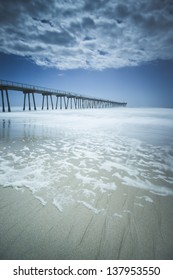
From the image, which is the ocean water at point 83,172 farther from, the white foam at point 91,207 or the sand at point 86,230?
the sand at point 86,230

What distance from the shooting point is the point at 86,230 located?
6.00 feet

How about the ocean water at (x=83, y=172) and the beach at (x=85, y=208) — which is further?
the ocean water at (x=83, y=172)

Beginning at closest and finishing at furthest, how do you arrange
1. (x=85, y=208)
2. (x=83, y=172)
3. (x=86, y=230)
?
(x=86, y=230) < (x=85, y=208) < (x=83, y=172)

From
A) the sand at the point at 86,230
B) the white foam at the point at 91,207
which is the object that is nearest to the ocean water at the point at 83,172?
the white foam at the point at 91,207

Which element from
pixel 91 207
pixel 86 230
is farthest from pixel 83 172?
pixel 86 230

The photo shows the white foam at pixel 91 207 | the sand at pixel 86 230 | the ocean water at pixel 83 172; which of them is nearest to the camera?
the sand at pixel 86 230

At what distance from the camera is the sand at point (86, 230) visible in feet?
5.08

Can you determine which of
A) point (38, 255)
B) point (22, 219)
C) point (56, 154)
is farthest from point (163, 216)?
point (56, 154)

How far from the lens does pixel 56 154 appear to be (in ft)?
15.3

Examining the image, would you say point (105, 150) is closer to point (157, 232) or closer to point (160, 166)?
point (160, 166)

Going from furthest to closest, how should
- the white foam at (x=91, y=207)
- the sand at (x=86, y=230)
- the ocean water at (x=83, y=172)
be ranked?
the ocean water at (x=83, y=172) → the white foam at (x=91, y=207) → the sand at (x=86, y=230)

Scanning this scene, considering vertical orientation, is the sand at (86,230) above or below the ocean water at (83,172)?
below

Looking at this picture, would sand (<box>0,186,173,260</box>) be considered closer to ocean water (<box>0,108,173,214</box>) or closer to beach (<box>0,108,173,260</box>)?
beach (<box>0,108,173,260</box>)

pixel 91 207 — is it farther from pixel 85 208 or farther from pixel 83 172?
pixel 83 172
